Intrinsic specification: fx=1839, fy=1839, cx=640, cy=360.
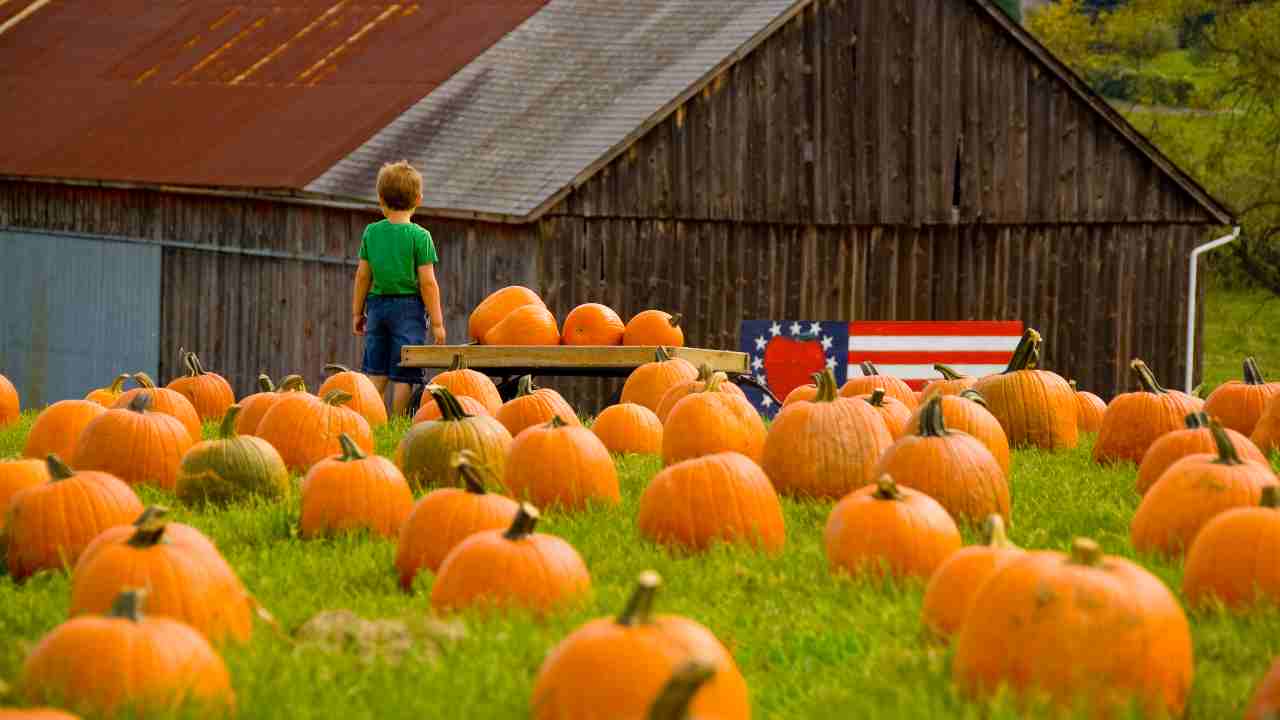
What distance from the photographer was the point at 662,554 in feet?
19.9

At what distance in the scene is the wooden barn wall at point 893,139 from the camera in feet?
66.8

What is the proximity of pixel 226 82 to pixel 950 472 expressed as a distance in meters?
19.7

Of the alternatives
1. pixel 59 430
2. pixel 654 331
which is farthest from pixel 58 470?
pixel 654 331

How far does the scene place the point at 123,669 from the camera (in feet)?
13.1

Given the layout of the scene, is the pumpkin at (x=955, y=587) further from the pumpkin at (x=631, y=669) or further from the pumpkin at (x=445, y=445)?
the pumpkin at (x=445, y=445)

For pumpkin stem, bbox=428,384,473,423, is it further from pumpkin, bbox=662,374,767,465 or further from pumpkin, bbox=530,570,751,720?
pumpkin, bbox=530,570,751,720

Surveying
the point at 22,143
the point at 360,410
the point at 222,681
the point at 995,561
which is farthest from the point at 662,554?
the point at 22,143

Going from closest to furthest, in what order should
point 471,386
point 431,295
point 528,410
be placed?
1. point 528,410
2. point 471,386
3. point 431,295

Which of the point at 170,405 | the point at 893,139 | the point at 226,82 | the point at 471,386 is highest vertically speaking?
the point at 226,82

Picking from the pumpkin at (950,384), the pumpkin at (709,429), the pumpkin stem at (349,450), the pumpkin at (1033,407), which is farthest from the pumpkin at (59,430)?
the pumpkin at (1033,407)

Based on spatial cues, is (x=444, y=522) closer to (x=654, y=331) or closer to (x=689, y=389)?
(x=689, y=389)

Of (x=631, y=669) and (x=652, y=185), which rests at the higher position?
(x=652, y=185)

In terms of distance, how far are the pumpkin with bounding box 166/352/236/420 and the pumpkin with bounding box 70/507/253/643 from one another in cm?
557

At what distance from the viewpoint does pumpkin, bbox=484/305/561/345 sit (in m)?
11.7
